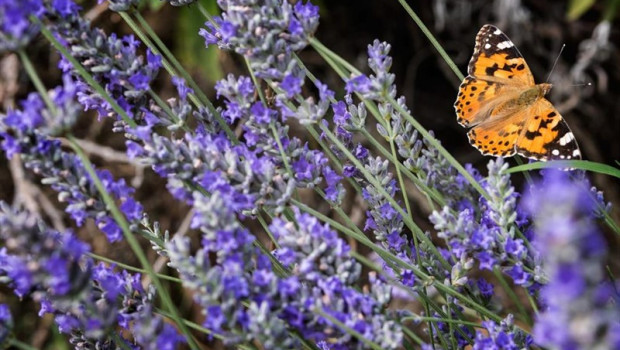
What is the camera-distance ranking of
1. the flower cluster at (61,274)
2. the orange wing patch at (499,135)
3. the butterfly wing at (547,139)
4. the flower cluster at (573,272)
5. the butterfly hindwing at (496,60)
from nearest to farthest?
the flower cluster at (573,272) < the flower cluster at (61,274) < the butterfly wing at (547,139) < the orange wing patch at (499,135) < the butterfly hindwing at (496,60)

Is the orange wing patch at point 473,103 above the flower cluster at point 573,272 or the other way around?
above

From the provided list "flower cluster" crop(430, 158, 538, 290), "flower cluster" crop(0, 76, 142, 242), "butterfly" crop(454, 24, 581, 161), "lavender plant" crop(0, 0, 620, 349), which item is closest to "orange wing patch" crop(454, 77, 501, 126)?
"butterfly" crop(454, 24, 581, 161)

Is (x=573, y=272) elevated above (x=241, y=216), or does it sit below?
below

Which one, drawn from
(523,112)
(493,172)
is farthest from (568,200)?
(523,112)

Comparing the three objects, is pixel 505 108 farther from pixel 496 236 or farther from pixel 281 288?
pixel 281 288

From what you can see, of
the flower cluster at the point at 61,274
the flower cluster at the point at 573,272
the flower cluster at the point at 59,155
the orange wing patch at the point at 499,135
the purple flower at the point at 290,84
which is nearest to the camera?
the flower cluster at the point at 573,272

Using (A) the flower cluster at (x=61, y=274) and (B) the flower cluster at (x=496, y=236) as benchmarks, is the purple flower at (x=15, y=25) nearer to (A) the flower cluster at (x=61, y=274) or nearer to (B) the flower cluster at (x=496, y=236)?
(A) the flower cluster at (x=61, y=274)

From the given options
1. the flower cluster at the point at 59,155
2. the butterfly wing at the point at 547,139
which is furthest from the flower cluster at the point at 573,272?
the butterfly wing at the point at 547,139

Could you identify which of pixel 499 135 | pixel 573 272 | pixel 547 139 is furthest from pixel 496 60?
pixel 573 272

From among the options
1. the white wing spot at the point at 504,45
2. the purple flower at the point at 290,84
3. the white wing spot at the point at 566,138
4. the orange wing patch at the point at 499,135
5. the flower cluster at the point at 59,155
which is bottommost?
the white wing spot at the point at 566,138
